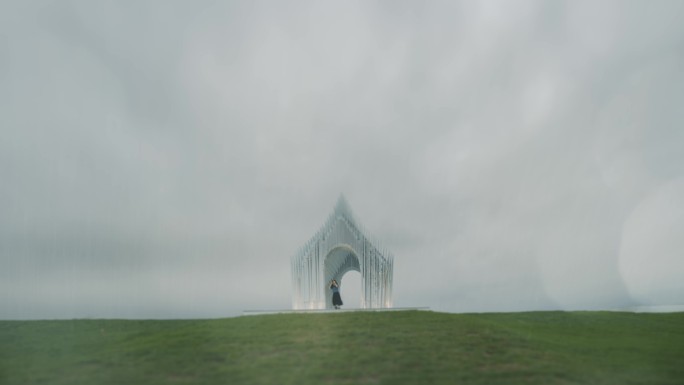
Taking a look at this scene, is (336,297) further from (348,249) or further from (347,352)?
(347,352)

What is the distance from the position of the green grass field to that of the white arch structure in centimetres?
701

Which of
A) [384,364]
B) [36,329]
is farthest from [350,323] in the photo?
[36,329]

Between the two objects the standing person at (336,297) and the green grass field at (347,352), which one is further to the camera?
the standing person at (336,297)

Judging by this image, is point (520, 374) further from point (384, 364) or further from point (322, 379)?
point (322, 379)

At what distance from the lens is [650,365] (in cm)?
1830

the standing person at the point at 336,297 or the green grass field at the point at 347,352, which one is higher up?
the standing person at the point at 336,297

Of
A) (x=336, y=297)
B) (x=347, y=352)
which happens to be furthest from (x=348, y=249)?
(x=347, y=352)

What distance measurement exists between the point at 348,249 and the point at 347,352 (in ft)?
51.1

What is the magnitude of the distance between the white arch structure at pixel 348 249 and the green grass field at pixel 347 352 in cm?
701

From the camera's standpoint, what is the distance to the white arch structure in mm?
32875

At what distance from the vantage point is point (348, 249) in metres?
34.6

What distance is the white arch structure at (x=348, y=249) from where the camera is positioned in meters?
32.9

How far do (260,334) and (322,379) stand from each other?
5.77 metres

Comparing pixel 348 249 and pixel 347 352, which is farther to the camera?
pixel 348 249
